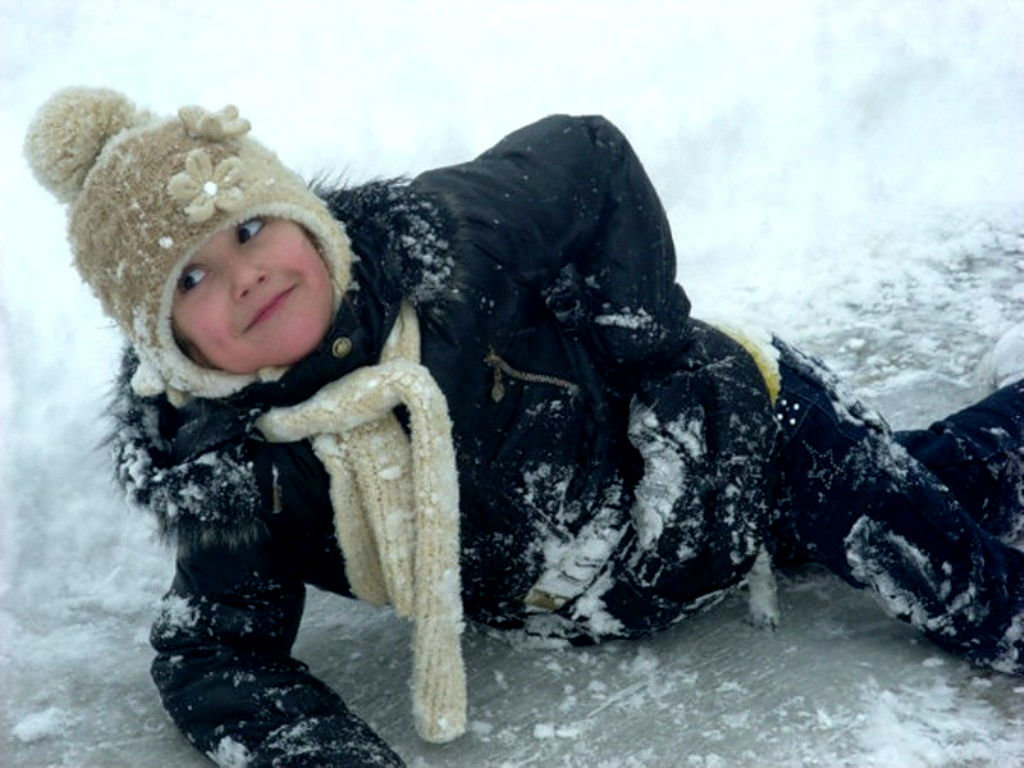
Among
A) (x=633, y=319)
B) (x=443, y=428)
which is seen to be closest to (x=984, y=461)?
(x=633, y=319)

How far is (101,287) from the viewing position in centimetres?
157

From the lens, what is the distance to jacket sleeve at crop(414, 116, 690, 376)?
1772mm

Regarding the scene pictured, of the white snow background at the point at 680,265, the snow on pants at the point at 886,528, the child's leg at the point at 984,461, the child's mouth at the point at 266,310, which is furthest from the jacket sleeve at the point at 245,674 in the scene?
the child's leg at the point at 984,461

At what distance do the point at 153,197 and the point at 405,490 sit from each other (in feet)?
1.66

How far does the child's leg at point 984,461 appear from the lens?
1.98 meters

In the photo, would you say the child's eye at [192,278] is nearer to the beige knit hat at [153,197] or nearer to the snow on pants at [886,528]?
the beige knit hat at [153,197]

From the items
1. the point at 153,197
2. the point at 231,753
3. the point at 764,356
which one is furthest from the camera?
the point at 764,356

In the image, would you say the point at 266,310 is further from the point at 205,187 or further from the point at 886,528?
the point at 886,528

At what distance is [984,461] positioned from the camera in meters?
2.00

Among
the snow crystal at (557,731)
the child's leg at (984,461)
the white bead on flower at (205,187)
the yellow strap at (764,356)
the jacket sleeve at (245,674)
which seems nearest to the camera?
the white bead on flower at (205,187)

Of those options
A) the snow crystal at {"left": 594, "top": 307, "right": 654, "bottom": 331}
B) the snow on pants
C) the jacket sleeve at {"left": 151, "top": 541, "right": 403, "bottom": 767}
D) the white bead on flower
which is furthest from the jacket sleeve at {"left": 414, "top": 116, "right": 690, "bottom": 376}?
the jacket sleeve at {"left": 151, "top": 541, "right": 403, "bottom": 767}

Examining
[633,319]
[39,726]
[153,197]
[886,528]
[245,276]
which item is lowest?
[39,726]

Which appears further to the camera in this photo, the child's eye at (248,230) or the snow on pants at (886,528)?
the snow on pants at (886,528)

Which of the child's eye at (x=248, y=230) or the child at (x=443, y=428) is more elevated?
the child's eye at (x=248, y=230)
